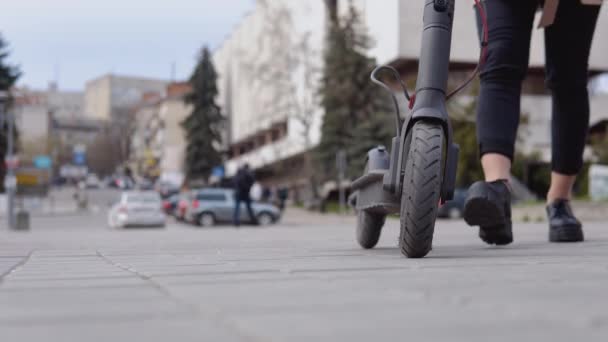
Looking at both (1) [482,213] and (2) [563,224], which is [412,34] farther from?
(1) [482,213]

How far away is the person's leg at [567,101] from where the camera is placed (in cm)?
552

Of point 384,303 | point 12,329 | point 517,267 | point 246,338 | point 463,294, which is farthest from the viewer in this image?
point 517,267

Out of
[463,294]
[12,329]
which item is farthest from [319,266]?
[12,329]

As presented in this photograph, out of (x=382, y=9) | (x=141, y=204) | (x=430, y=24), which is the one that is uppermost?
(x=382, y=9)

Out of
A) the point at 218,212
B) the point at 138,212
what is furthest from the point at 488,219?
the point at 218,212

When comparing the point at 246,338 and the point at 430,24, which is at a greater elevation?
the point at 430,24

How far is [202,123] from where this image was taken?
260 feet

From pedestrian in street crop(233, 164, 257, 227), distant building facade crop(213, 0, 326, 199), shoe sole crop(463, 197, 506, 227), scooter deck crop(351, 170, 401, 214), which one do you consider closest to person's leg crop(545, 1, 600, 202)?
shoe sole crop(463, 197, 506, 227)

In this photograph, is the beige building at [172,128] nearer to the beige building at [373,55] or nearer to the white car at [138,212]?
the beige building at [373,55]

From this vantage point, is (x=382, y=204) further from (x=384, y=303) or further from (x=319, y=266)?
(x=384, y=303)

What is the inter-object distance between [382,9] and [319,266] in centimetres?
4609

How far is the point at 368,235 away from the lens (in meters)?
5.32

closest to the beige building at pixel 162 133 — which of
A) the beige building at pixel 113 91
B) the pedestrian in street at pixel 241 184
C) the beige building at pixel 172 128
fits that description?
the beige building at pixel 172 128

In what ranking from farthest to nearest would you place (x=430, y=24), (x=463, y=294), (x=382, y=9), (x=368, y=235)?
(x=382, y=9), (x=368, y=235), (x=430, y=24), (x=463, y=294)
